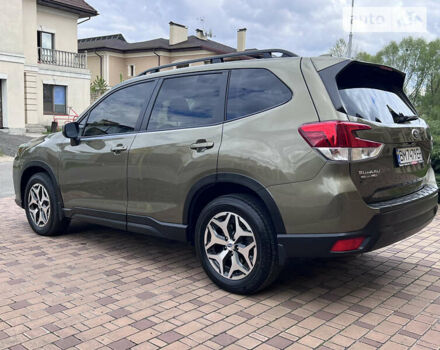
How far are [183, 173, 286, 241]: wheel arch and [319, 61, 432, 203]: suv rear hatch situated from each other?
63cm

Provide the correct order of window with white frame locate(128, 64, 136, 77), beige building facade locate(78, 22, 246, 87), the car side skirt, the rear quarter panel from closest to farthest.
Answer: the rear quarter panel
the car side skirt
beige building facade locate(78, 22, 246, 87)
window with white frame locate(128, 64, 136, 77)

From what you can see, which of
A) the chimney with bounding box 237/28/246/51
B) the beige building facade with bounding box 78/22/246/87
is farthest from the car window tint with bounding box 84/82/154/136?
the chimney with bounding box 237/28/246/51

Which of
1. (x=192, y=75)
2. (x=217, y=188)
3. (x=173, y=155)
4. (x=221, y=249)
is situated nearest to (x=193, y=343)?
(x=221, y=249)

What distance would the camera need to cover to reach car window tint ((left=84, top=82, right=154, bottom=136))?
14.9 feet

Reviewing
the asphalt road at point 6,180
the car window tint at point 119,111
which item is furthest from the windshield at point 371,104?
the asphalt road at point 6,180

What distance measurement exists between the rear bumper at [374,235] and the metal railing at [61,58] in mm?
27282

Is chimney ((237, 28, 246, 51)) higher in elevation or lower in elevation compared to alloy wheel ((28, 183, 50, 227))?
higher

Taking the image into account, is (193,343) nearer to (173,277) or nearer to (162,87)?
(173,277)

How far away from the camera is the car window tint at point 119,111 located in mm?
4543

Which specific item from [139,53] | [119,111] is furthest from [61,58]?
[119,111]

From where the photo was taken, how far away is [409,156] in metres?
3.65

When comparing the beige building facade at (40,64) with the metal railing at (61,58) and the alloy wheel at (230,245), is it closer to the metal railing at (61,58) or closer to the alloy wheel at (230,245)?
the metal railing at (61,58)

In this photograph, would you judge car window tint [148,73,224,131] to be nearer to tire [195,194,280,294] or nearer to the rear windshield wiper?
tire [195,194,280,294]

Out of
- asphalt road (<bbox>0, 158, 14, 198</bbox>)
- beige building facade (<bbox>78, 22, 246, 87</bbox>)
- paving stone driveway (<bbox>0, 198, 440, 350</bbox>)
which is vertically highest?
beige building facade (<bbox>78, 22, 246, 87</bbox>)
